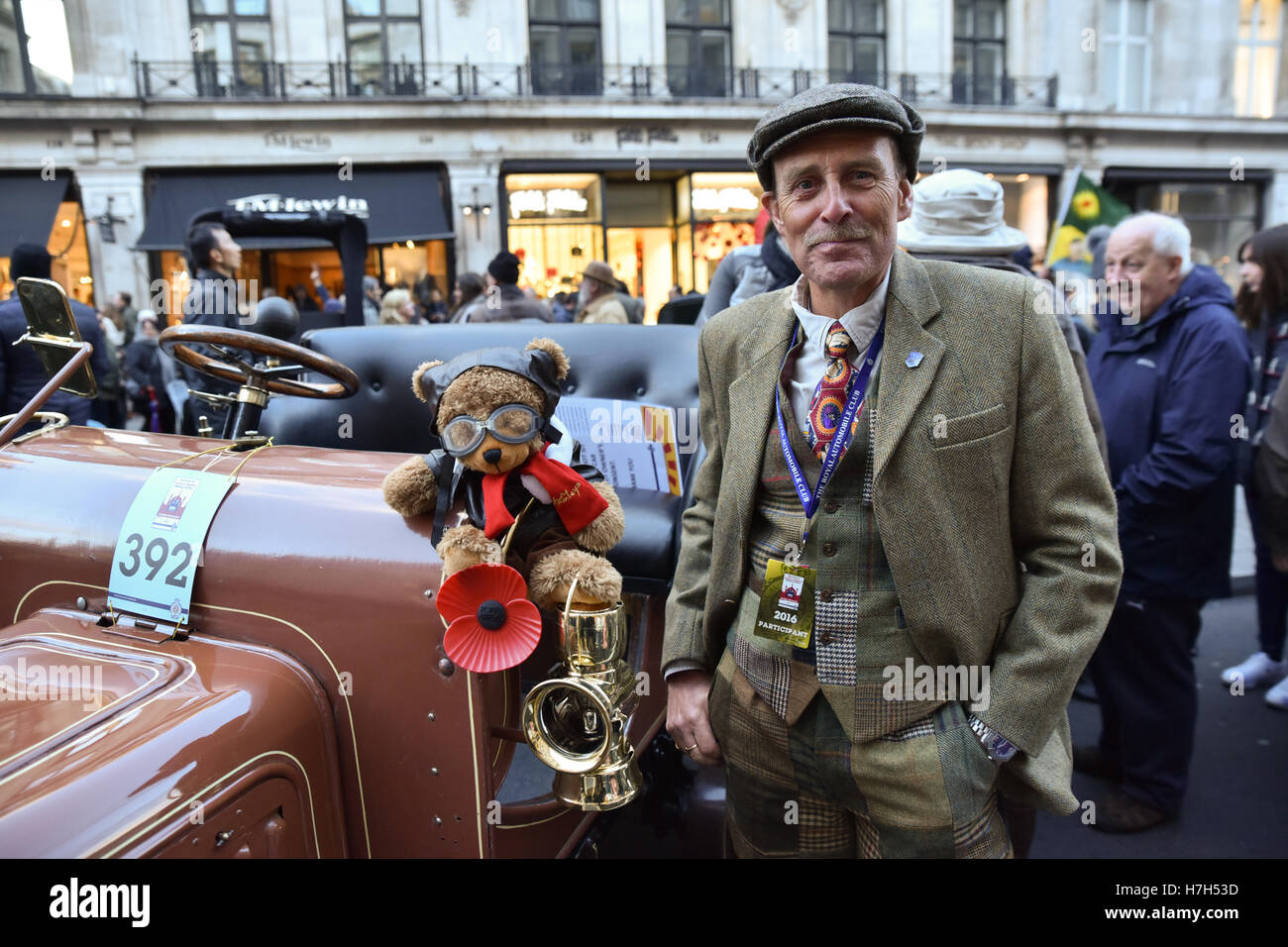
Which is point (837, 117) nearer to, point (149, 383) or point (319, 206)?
point (149, 383)

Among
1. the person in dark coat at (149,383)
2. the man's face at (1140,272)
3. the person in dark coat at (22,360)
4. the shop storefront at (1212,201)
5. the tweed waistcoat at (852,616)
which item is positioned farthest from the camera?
the shop storefront at (1212,201)

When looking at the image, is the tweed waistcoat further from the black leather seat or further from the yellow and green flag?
the yellow and green flag

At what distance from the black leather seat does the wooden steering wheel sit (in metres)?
0.78

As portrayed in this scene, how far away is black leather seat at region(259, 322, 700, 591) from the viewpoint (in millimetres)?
2908

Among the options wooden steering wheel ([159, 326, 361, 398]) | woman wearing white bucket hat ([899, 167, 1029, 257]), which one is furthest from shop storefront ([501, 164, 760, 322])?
wooden steering wheel ([159, 326, 361, 398])

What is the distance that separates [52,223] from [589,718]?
16153mm

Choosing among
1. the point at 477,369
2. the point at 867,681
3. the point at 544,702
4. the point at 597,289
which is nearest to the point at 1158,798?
the point at 867,681

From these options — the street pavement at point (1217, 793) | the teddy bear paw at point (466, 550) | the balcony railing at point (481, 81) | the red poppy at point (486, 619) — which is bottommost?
the street pavement at point (1217, 793)

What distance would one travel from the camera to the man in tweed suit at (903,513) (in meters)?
1.33

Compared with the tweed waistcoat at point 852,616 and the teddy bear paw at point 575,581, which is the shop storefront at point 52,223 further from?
the tweed waistcoat at point 852,616

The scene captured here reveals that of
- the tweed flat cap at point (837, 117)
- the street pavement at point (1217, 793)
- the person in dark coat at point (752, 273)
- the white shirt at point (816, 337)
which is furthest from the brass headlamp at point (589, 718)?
the street pavement at point (1217, 793)

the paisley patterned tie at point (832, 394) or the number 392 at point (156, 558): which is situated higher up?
the paisley patterned tie at point (832, 394)

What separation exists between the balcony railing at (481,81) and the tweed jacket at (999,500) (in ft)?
47.8

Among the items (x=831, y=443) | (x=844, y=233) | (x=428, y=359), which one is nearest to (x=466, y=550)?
(x=831, y=443)
